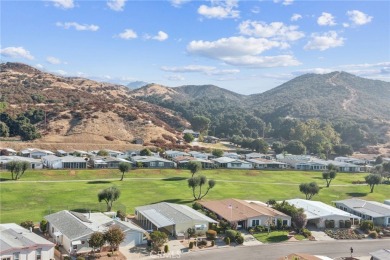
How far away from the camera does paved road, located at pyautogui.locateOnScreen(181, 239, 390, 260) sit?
50969 mm

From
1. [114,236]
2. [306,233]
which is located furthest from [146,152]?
[114,236]

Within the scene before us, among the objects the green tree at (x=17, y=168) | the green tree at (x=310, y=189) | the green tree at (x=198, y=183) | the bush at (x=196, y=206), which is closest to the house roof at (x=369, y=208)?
the green tree at (x=310, y=189)

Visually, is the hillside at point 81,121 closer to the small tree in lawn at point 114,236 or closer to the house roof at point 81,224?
the house roof at point 81,224

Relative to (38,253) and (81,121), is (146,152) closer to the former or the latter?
(81,121)

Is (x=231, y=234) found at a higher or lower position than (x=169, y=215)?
lower

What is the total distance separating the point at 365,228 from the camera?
217ft

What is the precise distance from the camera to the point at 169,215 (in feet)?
203

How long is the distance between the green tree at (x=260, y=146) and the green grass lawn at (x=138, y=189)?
4252 centimetres

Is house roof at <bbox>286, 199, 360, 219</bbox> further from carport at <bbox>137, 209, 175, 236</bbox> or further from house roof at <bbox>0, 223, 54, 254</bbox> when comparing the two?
house roof at <bbox>0, 223, 54, 254</bbox>

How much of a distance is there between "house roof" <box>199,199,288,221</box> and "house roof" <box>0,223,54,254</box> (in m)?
27.6

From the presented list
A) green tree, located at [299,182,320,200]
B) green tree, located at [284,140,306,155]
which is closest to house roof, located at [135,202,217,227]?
green tree, located at [299,182,320,200]

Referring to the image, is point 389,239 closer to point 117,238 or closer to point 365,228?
point 365,228

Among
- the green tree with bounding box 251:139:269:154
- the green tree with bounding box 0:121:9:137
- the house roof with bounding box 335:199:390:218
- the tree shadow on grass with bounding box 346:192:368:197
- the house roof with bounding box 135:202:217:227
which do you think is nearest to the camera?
the house roof with bounding box 135:202:217:227

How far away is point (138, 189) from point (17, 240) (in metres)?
40.4
